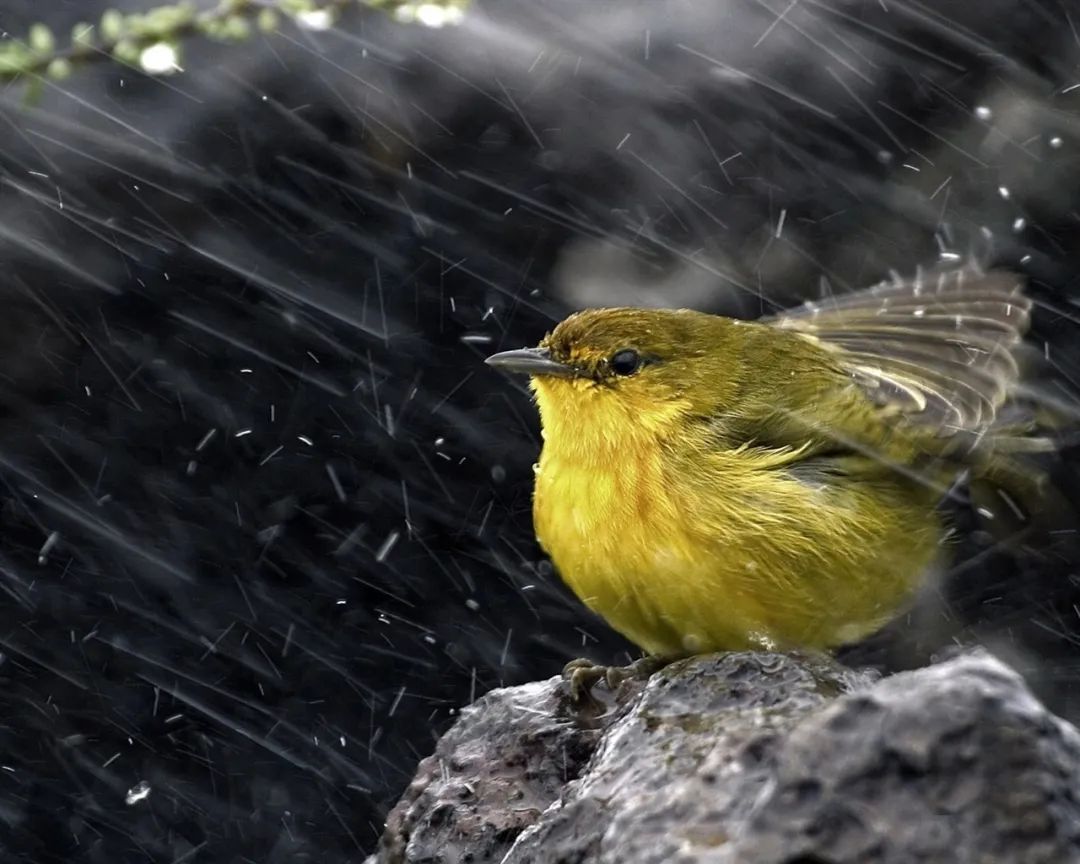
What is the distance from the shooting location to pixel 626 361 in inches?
148

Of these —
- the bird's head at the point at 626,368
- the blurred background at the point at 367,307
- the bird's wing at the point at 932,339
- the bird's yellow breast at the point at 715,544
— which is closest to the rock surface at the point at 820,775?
the bird's yellow breast at the point at 715,544

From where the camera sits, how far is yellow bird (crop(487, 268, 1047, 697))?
126 inches

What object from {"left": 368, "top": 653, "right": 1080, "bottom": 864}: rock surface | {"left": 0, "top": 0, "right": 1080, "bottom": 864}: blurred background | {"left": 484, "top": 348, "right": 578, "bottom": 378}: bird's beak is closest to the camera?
{"left": 368, "top": 653, "right": 1080, "bottom": 864}: rock surface

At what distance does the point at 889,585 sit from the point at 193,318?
11.1 ft

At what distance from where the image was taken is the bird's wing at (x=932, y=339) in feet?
11.9

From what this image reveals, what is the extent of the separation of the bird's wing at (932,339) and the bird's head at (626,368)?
15.3 inches

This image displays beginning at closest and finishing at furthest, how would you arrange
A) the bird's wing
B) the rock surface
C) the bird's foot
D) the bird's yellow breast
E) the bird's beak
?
the rock surface
the bird's foot
the bird's yellow breast
the bird's wing
the bird's beak

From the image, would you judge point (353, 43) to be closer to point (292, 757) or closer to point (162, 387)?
point (162, 387)

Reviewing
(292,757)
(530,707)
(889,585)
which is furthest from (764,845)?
(292,757)

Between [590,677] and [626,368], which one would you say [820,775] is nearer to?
[590,677]

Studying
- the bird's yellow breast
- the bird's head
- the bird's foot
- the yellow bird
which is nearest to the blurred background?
the yellow bird

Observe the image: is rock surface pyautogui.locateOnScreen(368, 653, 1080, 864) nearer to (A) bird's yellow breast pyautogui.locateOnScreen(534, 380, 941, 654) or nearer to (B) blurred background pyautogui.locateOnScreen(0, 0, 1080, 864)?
(A) bird's yellow breast pyautogui.locateOnScreen(534, 380, 941, 654)

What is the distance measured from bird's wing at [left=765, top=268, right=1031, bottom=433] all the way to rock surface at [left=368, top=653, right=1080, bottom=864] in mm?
1258

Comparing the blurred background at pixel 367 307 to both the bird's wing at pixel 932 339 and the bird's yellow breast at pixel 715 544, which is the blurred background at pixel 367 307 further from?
the bird's yellow breast at pixel 715 544
